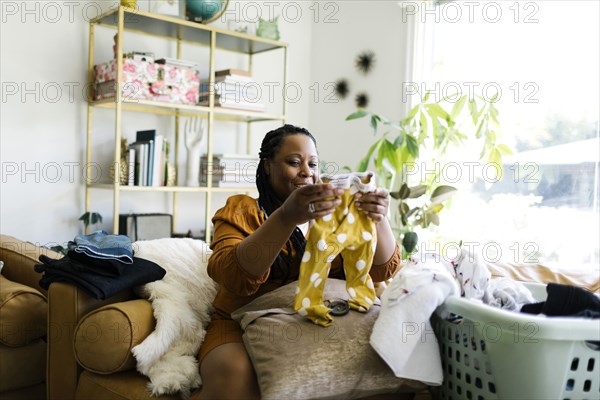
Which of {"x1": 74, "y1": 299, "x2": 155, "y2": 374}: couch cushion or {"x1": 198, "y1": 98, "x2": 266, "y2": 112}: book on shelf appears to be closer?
{"x1": 74, "y1": 299, "x2": 155, "y2": 374}: couch cushion

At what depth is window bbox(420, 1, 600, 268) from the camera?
290 centimetres

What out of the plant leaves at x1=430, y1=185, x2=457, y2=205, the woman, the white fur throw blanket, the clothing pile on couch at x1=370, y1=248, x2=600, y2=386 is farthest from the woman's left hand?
the plant leaves at x1=430, y1=185, x2=457, y2=205

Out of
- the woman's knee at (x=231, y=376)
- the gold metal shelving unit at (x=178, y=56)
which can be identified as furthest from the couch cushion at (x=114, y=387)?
the gold metal shelving unit at (x=178, y=56)

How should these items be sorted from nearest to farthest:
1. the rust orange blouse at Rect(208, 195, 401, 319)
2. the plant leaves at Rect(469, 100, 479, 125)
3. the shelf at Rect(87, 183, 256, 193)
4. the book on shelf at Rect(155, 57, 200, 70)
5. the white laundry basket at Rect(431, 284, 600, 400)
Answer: the white laundry basket at Rect(431, 284, 600, 400) < the rust orange blouse at Rect(208, 195, 401, 319) < the plant leaves at Rect(469, 100, 479, 125) < the shelf at Rect(87, 183, 256, 193) < the book on shelf at Rect(155, 57, 200, 70)

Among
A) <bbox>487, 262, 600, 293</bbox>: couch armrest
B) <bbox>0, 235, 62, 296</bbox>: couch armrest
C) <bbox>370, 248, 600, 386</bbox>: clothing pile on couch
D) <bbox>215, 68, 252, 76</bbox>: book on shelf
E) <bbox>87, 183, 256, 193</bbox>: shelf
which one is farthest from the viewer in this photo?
<bbox>215, 68, 252, 76</bbox>: book on shelf

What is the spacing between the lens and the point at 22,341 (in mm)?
1959

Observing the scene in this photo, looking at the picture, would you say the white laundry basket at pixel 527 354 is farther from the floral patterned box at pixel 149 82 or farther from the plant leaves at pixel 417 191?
the floral patterned box at pixel 149 82

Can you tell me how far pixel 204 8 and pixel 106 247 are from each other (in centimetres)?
186

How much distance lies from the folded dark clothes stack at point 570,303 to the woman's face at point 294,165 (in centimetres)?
70

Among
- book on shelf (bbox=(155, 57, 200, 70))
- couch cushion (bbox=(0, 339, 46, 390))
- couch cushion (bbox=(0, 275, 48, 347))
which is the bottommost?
couch cushion (bbox=(0, 339, 46, 390))

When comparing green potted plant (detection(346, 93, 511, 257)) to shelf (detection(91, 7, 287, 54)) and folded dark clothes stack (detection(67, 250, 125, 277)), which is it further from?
folded dark clothes stack (detection(67, 250, 125, 277))

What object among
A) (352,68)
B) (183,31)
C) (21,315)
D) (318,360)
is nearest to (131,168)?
(183,31)

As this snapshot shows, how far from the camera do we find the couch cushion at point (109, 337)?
5.09 ft

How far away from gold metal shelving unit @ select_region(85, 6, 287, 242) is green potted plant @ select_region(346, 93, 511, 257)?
75 cm
